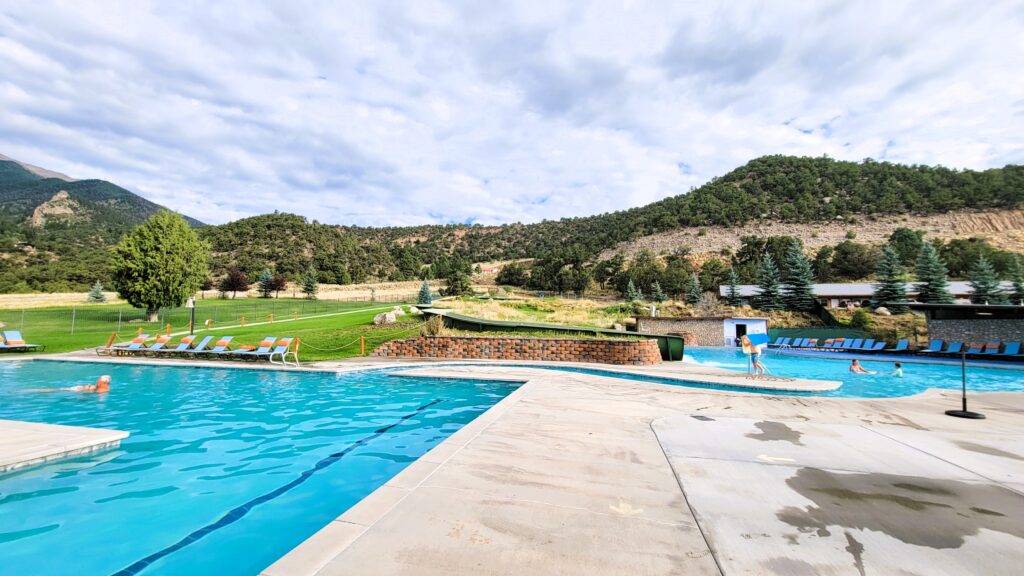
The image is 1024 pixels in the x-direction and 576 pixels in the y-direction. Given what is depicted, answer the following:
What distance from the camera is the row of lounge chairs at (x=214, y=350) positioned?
50.0 ft

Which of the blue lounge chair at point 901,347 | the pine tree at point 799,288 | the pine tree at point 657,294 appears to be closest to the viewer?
the blue lounge chair at point 901,347

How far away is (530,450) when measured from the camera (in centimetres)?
494

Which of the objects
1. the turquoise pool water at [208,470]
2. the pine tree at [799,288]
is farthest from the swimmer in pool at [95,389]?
the pine tree at [799,288]

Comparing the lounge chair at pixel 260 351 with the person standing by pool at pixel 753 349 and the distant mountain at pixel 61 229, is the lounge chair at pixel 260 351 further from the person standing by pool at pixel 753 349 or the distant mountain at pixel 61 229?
the distant mountain at pixel 61 229

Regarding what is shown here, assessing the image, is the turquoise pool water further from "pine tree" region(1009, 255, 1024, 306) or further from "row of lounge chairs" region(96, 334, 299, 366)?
"pine tree" region(1009, 255, 1024, 306)

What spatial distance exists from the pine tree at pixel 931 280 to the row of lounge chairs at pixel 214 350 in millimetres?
49893

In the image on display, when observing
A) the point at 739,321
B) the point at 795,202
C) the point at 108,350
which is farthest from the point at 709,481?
the point at 795,202

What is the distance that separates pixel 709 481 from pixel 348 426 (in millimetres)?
6310

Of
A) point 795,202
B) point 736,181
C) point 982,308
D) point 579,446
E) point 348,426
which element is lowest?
point 348,426

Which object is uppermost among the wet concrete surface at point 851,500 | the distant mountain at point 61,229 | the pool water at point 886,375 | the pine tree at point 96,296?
the distant mountain at point 61,229

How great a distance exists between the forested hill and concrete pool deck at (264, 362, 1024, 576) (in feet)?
272

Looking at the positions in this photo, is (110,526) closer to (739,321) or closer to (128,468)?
(128,468)

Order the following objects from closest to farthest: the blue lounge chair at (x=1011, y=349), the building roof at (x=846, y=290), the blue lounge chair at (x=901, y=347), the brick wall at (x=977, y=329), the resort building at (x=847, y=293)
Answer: the blue lounge chair at (x=1011, y=349) < the brick wall at (x=977, y=329) < the blue lounge chair at (x=901, y=347) < the resort building at (x=847, y=293) < the building roof at (x=846, y=290)

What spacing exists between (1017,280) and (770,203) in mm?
48966
